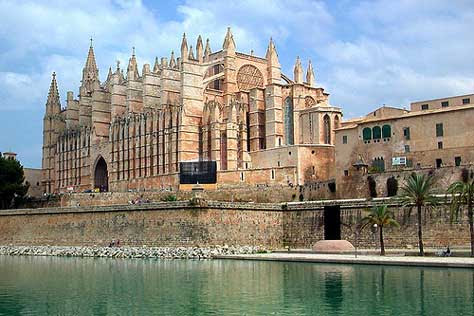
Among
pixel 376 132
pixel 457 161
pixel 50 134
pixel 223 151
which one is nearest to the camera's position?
pixel 457 161

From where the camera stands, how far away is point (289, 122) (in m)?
60.4

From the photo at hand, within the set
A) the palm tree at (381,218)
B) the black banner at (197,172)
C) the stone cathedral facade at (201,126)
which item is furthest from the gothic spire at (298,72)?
the palm tree at (381,218)

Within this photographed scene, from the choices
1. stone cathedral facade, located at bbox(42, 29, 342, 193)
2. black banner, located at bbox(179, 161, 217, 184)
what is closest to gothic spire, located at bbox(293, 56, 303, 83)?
stone cathedral facade, located at bbox(42, 29, 342, 193)

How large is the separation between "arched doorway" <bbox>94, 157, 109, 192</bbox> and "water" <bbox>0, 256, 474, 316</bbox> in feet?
137

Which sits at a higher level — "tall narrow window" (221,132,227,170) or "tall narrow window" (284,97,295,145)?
"tall narrow window" (284,97,295,145)

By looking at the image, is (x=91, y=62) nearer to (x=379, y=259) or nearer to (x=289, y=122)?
(x=289, y=122)

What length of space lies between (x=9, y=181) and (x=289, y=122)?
2641cm

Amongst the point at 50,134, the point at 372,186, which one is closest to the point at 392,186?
the point at 372,186

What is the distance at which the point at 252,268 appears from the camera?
3136cm

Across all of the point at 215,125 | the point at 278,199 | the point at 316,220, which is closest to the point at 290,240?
the point at 316,220

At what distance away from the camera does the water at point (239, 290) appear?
20109mm

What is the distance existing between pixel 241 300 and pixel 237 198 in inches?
1194

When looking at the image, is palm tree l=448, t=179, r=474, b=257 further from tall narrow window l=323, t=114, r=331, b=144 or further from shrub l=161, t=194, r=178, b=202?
shrub l=161, t=194, r=178, b=202

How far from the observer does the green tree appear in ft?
202
